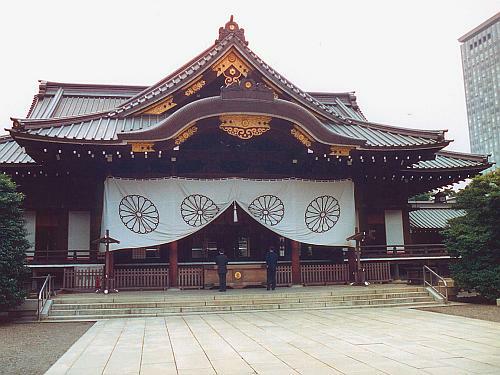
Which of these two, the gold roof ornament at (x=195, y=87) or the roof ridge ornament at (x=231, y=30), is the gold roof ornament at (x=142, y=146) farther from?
the roof ridge ornament at (x=231, y=30)

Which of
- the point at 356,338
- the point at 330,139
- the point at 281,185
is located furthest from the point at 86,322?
the point at 330,139

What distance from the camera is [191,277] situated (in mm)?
15750

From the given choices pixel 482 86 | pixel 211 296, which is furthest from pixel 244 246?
pixel 482 86

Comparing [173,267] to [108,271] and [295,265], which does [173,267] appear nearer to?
[108,271]

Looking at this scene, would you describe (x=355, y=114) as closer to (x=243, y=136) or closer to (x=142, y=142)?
(x=243, y=136)

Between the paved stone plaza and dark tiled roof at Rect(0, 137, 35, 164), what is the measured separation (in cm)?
751

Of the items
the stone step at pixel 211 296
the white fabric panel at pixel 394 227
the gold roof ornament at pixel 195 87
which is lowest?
the stone step at pixel 211 296

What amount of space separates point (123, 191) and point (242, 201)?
3994mm

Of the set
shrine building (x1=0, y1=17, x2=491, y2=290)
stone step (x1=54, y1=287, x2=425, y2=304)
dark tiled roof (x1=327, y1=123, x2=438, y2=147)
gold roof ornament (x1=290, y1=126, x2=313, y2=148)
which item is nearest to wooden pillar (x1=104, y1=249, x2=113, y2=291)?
shrine building (x1=0, y1=17, x2=491, y2=290)

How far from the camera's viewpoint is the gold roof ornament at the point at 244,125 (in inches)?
606

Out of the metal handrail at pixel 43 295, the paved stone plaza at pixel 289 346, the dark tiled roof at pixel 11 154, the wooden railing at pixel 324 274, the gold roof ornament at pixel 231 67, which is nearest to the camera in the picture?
the paved stone plaza at pixel 289 346

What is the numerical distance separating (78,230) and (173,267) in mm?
4164

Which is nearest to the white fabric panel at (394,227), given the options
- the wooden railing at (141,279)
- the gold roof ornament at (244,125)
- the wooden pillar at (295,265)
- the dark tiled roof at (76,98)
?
the wooden pillar at (295,265)

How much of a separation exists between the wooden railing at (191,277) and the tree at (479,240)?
26.7 feet
